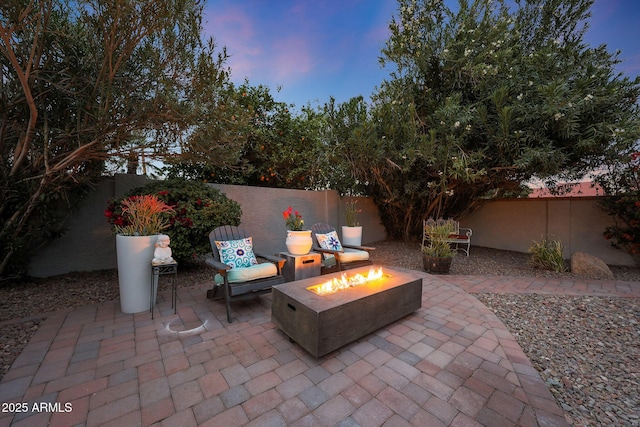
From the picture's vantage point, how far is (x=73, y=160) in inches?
117

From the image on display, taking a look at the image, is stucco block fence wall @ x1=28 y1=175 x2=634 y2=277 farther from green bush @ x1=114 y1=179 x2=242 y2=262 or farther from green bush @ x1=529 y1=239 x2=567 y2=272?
green bush @ x1=529 y1=239 x2=567 y2=272

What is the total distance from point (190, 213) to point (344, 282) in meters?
2.56

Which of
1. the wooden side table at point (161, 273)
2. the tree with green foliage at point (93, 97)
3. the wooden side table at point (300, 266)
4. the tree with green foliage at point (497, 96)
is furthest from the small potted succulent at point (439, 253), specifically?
the wooden side table at point (161, 273)

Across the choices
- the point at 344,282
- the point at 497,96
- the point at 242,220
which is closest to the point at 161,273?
the point at 344,282

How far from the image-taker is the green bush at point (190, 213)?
3.70 meters

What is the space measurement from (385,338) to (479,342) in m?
0.82

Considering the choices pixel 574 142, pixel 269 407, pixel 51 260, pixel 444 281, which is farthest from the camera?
pixel 574 142

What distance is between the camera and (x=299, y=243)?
3295 millimetres

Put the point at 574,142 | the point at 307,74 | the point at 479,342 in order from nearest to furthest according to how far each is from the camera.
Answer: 1. the point at 479,342
2. the point at 574,142
3. the point at 307,74

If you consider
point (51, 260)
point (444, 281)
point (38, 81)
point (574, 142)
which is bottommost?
point (444, 281)

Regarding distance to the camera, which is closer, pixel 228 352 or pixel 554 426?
pixel 554 426

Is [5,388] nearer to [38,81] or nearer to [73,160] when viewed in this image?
[73,160]

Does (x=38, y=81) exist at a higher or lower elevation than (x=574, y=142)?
higher

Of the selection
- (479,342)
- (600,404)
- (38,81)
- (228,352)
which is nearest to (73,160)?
(38,81)
